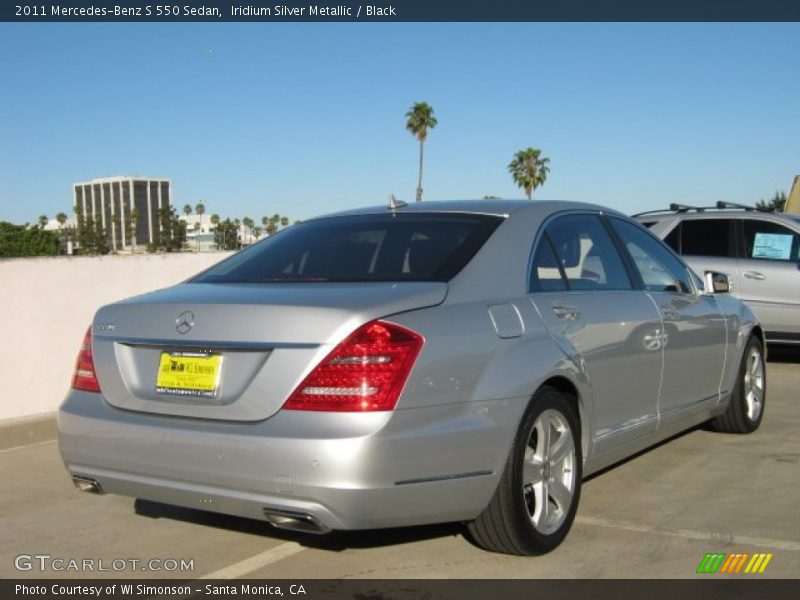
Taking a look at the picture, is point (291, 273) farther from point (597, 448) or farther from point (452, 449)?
point (597, 448)

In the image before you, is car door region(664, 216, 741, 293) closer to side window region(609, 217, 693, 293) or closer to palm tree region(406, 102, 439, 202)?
side window region(609, 217, 693, 293)

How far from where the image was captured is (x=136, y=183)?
163 metres

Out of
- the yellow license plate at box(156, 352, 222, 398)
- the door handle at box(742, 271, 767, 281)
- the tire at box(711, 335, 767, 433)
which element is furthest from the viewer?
the door handle at box(742, 271, 767, 281)

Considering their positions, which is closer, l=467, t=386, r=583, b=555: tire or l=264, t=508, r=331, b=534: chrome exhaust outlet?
l=264, t=508, r=331, b=534: chrome exhaust outlet

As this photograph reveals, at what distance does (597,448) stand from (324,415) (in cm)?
171

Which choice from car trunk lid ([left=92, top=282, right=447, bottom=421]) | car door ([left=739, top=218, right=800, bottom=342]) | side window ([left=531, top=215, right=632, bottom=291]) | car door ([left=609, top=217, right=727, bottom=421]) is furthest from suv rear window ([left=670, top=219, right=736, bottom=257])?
car trunk lid ([left=92, top=282, right=447, bottom=421])

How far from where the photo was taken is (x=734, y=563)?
13.2 feet

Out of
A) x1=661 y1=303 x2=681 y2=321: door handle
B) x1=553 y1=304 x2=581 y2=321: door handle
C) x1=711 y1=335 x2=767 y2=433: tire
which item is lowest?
x1=711 y1=335 x2=767 y2=433: tire

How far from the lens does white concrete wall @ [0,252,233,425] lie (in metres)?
7.39

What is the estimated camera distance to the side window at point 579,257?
14.8 ft

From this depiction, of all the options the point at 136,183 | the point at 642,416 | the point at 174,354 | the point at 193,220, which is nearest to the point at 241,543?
the point at 174,354

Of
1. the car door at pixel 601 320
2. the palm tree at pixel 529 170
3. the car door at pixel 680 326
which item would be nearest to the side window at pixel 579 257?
the car door at pixel 601 320

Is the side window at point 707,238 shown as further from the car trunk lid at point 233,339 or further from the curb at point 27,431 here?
the car trunk lid at point 233,339

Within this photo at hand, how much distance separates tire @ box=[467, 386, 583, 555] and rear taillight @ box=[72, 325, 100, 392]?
67.1 inches
